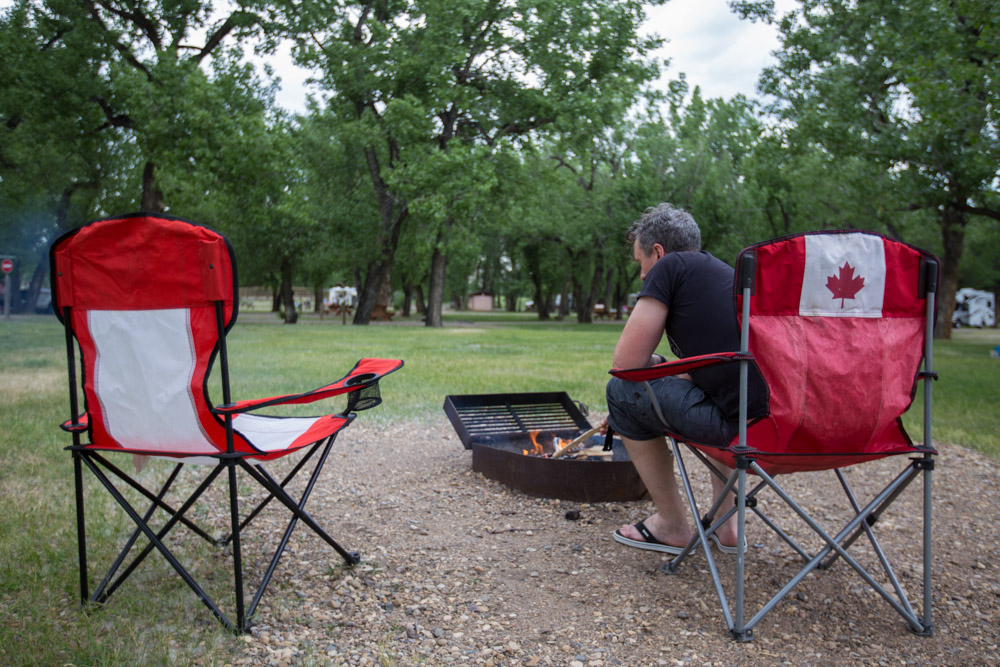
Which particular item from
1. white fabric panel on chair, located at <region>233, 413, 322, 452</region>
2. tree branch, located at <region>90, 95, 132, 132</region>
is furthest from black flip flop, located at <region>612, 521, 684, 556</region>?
tree branch, located at <region>90, 95, 132, 132</region>

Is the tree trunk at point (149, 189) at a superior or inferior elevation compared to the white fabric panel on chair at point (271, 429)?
superior

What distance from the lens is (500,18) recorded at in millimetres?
22188

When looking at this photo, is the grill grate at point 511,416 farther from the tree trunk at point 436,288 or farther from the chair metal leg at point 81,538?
the tree trunk at point 436,288

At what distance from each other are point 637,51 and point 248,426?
23.3 meters

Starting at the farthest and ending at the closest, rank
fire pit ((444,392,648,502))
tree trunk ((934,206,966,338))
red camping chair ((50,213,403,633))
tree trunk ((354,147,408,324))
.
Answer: tree trunk ((354,147,408,324)), tree trunk ((934,206,966,338)), fire pit ((444,392,648,502)), red camping chair ((50,213,403,633))

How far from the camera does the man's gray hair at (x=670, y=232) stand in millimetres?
2982

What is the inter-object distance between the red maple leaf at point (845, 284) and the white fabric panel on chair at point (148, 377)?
1.91 metres

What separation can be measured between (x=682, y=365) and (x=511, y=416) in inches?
99.1

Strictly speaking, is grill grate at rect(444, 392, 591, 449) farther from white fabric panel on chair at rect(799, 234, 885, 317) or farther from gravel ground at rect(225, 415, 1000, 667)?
white fabric panel on chair at rect(799, 234, 885, 317)

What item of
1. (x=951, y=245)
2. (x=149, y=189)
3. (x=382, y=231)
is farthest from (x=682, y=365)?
(x=382, y=231)

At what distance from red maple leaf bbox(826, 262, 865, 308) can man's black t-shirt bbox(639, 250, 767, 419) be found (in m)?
0.42

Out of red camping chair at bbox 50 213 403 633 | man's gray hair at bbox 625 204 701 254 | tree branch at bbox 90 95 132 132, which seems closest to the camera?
red camping chair at bbox 50 213 403 633

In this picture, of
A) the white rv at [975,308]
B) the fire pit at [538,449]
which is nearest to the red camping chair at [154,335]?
the fire pit at [538,449]

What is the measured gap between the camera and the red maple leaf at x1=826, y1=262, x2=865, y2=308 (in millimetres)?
2338
